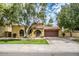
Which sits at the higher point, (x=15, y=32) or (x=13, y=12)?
(x=13, y=12)

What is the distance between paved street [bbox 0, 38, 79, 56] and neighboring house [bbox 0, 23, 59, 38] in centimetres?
18

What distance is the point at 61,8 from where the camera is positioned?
5289 millimetres

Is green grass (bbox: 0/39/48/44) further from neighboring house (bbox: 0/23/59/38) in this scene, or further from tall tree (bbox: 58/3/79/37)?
A: tall tree (bbox: 58/3/79/37)

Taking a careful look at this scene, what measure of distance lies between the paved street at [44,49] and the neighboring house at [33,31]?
0.18 meters

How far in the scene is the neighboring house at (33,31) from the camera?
525 cm

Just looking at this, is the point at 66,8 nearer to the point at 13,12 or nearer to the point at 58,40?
the point at 58,40

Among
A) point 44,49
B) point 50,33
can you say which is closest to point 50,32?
point 50,33

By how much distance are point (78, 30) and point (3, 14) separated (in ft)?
5.16

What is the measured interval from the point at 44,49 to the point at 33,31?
17.0 inches

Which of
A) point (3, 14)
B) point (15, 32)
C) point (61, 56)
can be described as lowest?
point (61, 56)

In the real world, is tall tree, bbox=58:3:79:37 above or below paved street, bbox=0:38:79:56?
above

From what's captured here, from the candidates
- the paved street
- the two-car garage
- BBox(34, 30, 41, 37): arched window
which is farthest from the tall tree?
BBox(34, 30, 41, 37): arched window

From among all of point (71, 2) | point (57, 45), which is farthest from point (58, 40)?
point (71, 2)

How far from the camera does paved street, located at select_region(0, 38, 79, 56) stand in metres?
5.17
